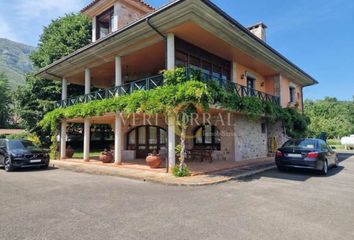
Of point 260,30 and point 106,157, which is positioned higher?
point 260,30

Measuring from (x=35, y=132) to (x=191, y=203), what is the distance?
22933 mm

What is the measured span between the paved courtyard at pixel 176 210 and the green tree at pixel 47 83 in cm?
1705

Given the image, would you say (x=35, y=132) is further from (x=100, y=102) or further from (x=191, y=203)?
(x=191, y=203)

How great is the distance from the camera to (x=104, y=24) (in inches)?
697

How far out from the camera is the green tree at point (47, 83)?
2416 centimetres

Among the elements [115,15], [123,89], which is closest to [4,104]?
[115,15]

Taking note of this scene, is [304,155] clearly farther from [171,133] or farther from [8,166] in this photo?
[8,166]

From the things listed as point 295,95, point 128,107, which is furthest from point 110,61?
point 295,95

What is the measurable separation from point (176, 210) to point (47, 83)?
2370 centimetres

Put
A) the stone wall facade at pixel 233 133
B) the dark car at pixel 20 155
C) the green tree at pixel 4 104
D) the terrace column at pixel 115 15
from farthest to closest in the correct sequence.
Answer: the green tree at pixel 4 104 < the terrace column at pixel 115 15 < the stone wall facade at pixel 233 133 < the dark car at pixel 20 155

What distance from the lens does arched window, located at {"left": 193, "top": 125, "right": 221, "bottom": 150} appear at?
49.5ft

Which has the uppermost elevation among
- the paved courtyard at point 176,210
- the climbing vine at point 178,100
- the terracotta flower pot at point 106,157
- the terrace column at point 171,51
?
the terrace column at point 171,51

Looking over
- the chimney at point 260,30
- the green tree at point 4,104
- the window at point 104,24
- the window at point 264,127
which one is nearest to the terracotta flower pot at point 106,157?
the window at point 104,24

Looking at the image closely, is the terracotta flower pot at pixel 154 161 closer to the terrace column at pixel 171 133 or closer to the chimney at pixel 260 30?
the terrace column at pixel 171 133
